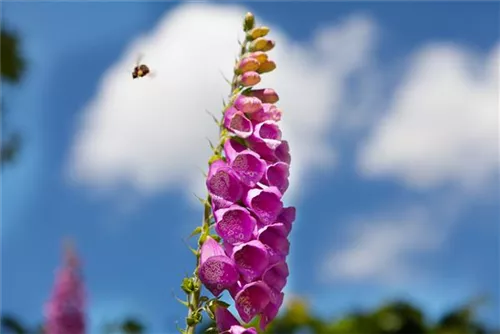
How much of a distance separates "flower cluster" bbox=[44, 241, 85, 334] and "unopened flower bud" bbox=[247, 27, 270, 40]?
6.17 m

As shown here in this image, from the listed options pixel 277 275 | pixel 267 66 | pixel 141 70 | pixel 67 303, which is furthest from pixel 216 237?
pixel 67 303

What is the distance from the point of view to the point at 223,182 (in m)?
2.48

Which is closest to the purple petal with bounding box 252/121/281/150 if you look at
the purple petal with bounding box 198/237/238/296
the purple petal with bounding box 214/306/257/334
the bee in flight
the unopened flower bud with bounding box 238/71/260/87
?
the unopened flower bud with bounding box 238/71/260/87

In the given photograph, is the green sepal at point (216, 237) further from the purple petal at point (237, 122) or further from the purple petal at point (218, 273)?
the purple petal at point (237, 122)

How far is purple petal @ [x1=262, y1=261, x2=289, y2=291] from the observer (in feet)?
7.86

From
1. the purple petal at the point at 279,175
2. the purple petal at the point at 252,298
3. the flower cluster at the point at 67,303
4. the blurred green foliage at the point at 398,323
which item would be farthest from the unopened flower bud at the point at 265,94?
the blurred green foliage at the point at 398,323

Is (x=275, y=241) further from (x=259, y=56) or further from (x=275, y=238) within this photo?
(x=259, y=56)

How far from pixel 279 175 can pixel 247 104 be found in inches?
8.5

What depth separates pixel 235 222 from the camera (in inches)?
96.2

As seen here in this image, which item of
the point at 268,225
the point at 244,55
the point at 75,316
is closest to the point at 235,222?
the point at 268,225

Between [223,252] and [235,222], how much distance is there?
0.32ft

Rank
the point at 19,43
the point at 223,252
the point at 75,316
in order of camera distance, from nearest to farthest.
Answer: the point at 223,252 → the point at 75,316 → the point at 19,43

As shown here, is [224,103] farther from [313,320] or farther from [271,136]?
[313,320]

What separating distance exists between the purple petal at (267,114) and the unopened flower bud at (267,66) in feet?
0.37
